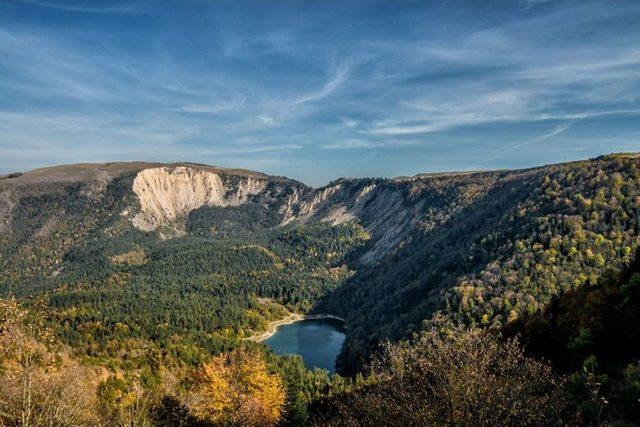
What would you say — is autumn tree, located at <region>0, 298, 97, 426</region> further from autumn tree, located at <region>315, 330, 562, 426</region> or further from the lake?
the lake

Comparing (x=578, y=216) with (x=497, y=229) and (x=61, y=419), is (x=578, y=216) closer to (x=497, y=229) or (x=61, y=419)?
(x=497, y=229)

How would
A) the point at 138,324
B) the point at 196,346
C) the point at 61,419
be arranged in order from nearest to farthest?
the point at 61,419 → the point at 196,346 → the point at 138,324

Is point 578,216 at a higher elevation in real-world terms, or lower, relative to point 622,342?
higher

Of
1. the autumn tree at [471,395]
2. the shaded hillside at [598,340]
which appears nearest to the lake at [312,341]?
the shaded hillside at [598,340]

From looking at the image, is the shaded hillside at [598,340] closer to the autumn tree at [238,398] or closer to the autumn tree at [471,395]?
the autumn tree at [471,395]

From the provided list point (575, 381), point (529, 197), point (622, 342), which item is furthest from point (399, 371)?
point (529, 197)

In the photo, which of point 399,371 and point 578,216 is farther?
point 578,216
